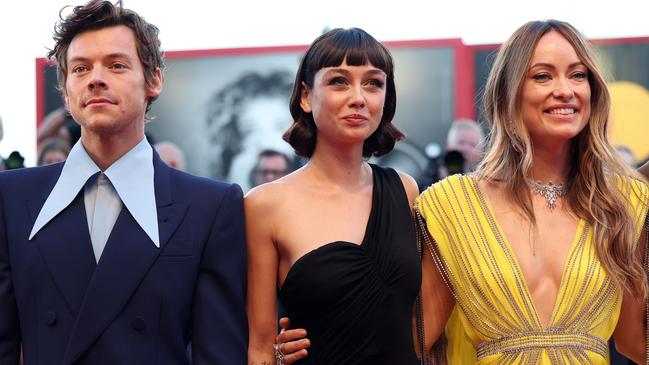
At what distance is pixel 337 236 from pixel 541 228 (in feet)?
2.65

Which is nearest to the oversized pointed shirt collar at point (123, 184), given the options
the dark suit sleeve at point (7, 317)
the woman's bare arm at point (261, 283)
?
the dark suit sleeve at point (7, 317)

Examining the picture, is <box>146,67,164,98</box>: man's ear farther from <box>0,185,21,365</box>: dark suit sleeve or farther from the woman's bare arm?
<box>0,185,21,365</box>: dark suit sleeve

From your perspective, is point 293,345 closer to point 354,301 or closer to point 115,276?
point 354,301

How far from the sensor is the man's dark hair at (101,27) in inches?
163

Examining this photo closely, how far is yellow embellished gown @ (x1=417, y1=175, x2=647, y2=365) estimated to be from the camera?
13.9ft

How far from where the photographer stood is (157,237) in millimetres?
3898

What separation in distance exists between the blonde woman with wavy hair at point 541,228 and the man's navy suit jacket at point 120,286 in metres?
0.93

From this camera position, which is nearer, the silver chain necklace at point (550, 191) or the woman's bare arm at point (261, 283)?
the woman's bare arm at point (261, 283)

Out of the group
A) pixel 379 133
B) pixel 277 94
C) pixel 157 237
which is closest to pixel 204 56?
pixel 277 94

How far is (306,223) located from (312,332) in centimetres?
41

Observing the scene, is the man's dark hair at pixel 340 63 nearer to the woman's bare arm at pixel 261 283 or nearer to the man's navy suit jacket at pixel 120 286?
the woman's bare arm at pixel 261 283

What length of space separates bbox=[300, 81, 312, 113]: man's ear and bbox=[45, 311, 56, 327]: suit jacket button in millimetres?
1378

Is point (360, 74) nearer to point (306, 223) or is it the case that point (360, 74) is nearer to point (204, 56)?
point (306, 223)

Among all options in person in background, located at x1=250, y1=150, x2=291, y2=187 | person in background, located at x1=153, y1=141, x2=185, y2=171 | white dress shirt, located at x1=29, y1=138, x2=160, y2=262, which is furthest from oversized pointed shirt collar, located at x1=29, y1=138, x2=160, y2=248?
person in background, located at x1=153, y1=141, x2=185, y2=171
